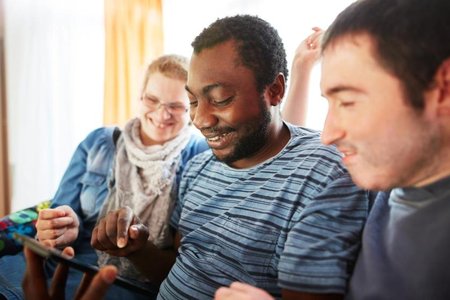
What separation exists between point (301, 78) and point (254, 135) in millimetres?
424

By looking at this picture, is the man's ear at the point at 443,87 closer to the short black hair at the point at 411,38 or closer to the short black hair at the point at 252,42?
the short black hair at the point at 411,38

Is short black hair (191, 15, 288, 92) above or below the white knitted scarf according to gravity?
above

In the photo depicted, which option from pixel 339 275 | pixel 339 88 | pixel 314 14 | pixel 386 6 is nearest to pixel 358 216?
pixel 339 275

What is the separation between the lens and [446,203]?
0.66 metres

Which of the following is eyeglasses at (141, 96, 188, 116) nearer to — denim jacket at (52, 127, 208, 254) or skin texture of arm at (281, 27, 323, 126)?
denim jacket at (52, 127, 208, 254)

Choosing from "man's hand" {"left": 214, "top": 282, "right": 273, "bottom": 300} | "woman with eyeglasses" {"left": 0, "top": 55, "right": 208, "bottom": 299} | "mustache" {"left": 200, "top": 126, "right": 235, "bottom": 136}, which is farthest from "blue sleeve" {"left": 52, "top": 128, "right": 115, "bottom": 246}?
"man's hand" {"left": 214, "top": 282, "right": 273, "bottom": 300}

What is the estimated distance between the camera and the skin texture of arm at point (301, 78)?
1351 mm

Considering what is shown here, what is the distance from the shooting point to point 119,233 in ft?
3.35

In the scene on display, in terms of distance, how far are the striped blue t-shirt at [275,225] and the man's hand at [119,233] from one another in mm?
130

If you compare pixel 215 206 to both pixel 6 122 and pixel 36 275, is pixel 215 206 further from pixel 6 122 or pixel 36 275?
pixel 6 122

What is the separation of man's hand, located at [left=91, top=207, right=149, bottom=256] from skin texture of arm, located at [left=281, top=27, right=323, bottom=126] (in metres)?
0.62

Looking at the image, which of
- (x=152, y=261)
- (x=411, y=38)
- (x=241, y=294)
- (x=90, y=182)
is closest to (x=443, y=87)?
(x=411, y=38)

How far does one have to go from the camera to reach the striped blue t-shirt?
2.55 feet

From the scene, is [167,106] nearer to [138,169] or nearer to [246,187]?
[138,169]
